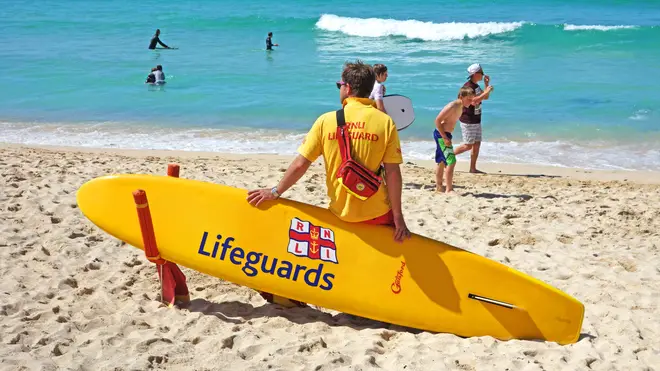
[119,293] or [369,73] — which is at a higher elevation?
[369,73]

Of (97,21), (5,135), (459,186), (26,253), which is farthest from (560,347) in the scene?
(97,21)

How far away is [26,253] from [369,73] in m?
3.05

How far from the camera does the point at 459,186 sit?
8.70m

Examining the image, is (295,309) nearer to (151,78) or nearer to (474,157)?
(474,157)

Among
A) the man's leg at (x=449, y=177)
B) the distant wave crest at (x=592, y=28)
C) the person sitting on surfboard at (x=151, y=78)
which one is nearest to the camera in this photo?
the man's leg at (x=449, y=177)

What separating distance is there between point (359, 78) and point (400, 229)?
99 cm

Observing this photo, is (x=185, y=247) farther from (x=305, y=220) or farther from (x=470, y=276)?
(x=470, y=276)

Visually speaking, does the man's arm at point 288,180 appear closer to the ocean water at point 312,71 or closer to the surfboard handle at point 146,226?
the surfboard handle at point 146,226

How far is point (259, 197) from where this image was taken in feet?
15.2

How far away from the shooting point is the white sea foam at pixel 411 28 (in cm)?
2678

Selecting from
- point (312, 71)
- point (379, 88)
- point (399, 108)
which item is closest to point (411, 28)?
point (312, 71)

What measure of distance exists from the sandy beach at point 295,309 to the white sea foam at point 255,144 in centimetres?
295

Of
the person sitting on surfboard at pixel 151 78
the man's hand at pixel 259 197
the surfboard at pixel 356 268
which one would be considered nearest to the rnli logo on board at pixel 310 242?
the surfboard at pixel 356 268

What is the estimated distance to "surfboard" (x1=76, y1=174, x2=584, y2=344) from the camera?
4.51 meters
